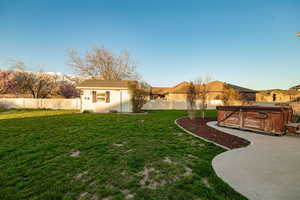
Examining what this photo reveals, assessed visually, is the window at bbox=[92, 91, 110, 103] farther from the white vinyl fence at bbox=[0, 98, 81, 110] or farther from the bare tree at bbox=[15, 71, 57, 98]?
the bare tree at bbox=[15, 71, 57, 98]

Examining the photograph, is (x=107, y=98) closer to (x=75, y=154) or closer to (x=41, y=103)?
(x=75, y=154)

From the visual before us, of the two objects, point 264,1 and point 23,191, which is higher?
point 264,1

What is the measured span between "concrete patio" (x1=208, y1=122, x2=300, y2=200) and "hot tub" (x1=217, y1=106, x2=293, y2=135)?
165cm

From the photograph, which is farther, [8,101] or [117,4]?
[8,101]

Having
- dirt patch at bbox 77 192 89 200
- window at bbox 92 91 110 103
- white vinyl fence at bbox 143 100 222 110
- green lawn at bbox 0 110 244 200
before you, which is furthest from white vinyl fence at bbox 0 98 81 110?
dirt patch at bbox 77 192 89 200

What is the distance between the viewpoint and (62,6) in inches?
464

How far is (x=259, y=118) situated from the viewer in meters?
5.97

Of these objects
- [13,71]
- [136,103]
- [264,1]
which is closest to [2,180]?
[136,103]

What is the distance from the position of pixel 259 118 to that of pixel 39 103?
23.9 metres

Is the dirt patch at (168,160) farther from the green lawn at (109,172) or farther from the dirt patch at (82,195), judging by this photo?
the dirt patch at (82,195)

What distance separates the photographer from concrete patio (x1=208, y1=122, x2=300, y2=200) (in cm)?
203

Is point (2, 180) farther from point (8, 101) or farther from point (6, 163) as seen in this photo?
point (8, 101)

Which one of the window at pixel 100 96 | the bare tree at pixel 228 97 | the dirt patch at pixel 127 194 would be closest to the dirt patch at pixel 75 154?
the dirt patch at pixel 127 194

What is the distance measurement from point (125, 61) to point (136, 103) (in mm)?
13057
